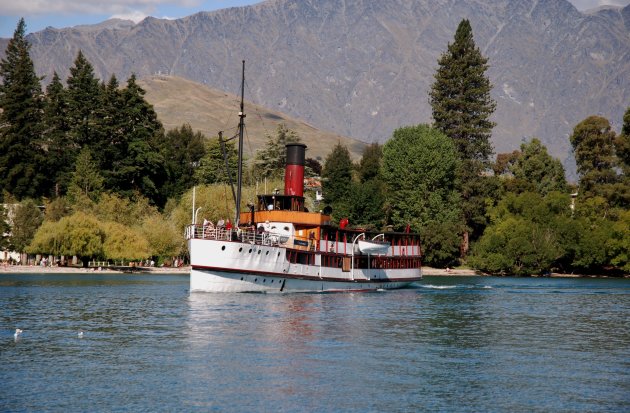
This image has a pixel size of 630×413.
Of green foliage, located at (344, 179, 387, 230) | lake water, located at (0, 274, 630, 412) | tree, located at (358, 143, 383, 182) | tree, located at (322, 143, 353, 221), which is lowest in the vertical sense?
lake water, located at (0, 274, 630, 412)

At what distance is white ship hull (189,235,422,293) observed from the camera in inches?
2498

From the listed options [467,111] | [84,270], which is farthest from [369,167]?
[84,270]

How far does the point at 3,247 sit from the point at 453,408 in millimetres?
96239

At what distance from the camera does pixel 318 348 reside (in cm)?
4144

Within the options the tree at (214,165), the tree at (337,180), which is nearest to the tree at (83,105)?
Answer: the tree at (214,165)

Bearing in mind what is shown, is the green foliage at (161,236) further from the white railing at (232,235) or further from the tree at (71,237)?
the white railing at (232,235)

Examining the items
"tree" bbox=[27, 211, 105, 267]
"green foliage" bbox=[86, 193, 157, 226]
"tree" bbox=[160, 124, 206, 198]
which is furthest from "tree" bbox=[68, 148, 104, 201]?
"tree" bbox=[160, 124, 206, 198]

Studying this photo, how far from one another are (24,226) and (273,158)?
3988cm

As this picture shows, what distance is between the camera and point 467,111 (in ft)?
461

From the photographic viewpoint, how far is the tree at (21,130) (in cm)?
12656

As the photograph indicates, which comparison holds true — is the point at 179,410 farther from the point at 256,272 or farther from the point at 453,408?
the point at 256,272

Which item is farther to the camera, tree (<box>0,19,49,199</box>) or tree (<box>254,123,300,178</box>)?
tree (<box>254,123,300,178</box>)

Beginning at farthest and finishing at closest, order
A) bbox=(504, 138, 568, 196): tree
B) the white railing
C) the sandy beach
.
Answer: bbox=(504, 138, 568, 196): tree → the sandy beach → the white railing

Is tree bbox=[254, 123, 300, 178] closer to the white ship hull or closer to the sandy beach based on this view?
the sandy beach
